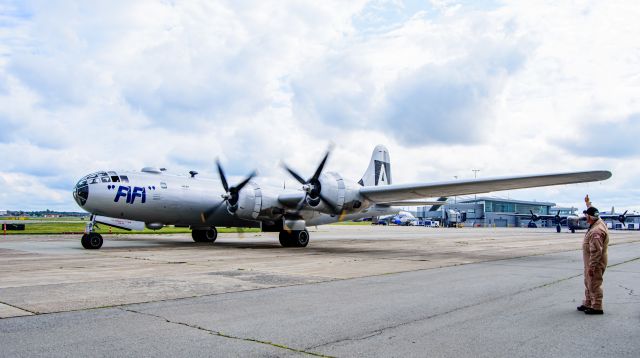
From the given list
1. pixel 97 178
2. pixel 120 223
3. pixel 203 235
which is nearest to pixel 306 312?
pixel 97 178

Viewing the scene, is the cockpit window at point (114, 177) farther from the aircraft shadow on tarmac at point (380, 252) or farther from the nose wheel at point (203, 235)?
the nose wheel at point (203, 235)

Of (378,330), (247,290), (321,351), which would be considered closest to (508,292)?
(378,330)

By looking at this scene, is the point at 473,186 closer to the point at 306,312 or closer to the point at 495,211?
the point at 306,312

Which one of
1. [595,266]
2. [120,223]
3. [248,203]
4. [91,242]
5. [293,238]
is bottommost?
[91,242]

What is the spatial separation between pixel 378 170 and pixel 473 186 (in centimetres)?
1108

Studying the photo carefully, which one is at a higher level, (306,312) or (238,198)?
(238,198)

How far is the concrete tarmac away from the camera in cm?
575

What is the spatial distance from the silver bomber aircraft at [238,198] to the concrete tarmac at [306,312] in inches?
308

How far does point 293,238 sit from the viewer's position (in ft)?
81.9

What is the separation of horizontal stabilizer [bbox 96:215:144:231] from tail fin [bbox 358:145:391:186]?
1398 centimetres

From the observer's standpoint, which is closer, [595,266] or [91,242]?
[595,266]

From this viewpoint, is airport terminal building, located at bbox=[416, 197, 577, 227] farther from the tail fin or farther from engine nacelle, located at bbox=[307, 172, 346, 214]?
engine nacelle, located at bbox=[307, 172, 346, 214]

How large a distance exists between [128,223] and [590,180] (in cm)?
2119

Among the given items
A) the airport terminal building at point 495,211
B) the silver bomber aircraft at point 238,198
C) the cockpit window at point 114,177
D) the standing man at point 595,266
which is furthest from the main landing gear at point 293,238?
the airport terminal building at point 495,211
